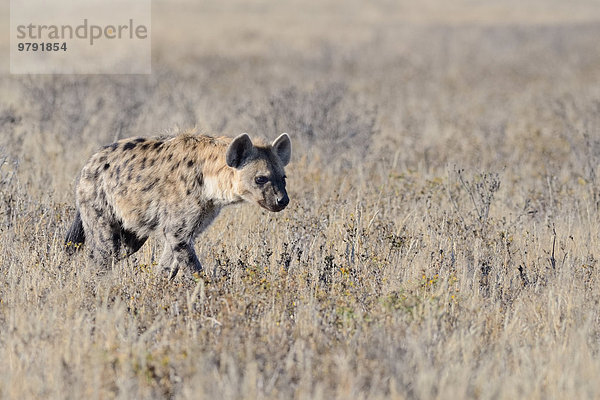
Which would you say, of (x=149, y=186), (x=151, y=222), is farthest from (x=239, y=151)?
(x=151, y=222)

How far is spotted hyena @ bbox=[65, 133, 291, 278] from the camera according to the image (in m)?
6.70

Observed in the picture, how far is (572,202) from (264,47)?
28.4m

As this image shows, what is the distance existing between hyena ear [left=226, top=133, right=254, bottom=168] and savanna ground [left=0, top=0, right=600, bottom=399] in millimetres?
846

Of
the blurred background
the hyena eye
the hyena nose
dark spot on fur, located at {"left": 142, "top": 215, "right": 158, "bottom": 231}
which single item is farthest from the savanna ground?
the hyena eye

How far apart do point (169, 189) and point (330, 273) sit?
1.49 m

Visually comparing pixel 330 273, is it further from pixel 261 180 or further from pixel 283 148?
pixel 283 148

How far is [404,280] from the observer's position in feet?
21.7

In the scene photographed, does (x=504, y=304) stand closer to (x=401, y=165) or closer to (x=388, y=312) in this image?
(x=388, y=312)

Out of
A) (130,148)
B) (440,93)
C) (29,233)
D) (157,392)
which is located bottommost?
(157,392)

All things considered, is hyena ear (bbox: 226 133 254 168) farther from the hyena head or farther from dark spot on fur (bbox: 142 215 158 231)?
dark spot on fur (bbox: 142 215 158 231)

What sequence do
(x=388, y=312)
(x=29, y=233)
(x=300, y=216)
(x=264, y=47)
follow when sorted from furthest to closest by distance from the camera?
1. (x=264, y=47)
2. (x=300, y=216)
3. (x=29, y=233)
4. (x=388, y=312)

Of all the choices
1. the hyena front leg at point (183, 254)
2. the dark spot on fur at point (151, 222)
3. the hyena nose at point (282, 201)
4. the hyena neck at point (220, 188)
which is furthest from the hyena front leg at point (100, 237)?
the hyena nose at point (282, 201)

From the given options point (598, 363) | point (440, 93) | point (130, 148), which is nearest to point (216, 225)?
point (130, 148)

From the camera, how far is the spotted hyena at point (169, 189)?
6695 millimetres
